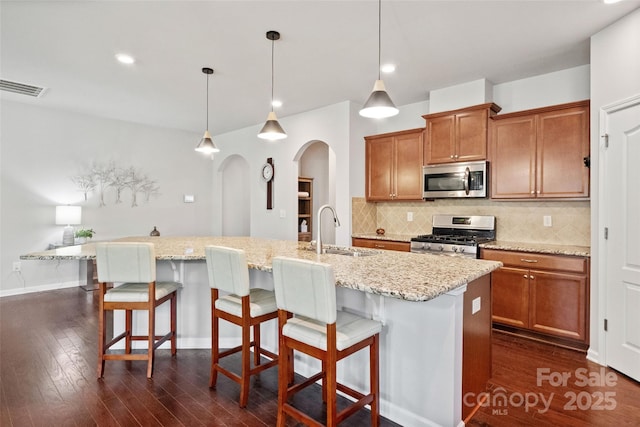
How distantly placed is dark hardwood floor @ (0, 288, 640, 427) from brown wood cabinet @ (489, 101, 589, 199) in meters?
1.49

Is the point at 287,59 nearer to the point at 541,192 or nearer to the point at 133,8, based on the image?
the point at 133,8

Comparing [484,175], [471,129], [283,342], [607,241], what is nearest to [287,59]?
[471,129]

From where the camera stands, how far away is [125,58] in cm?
331

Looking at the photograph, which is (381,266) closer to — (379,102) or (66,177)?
(379,102)

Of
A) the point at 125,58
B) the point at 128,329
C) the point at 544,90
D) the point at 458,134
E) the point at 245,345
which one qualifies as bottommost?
the point at 128,329

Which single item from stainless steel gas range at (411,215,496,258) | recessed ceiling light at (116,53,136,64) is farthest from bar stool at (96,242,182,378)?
stainless steel gas range at (411,215,496,258)

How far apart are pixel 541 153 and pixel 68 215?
5922 millimetres

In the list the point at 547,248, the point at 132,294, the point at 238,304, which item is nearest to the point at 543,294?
the point at 547,248

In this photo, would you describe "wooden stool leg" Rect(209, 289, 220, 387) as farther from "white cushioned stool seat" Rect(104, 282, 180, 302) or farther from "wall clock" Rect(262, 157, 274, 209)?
"wall clock" Rect(262, 157, 274, 209)

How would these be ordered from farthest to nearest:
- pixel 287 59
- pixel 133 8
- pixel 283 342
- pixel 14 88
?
pixel 14 88
pixel 287 59
pixel 133 8
pixel 283 342

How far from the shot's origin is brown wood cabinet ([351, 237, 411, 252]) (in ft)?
13.5

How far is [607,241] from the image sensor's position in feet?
8.98

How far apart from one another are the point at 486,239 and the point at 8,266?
6.16 metres

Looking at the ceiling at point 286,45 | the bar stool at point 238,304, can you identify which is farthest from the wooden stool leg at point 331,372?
the ceiling at point 286,45
